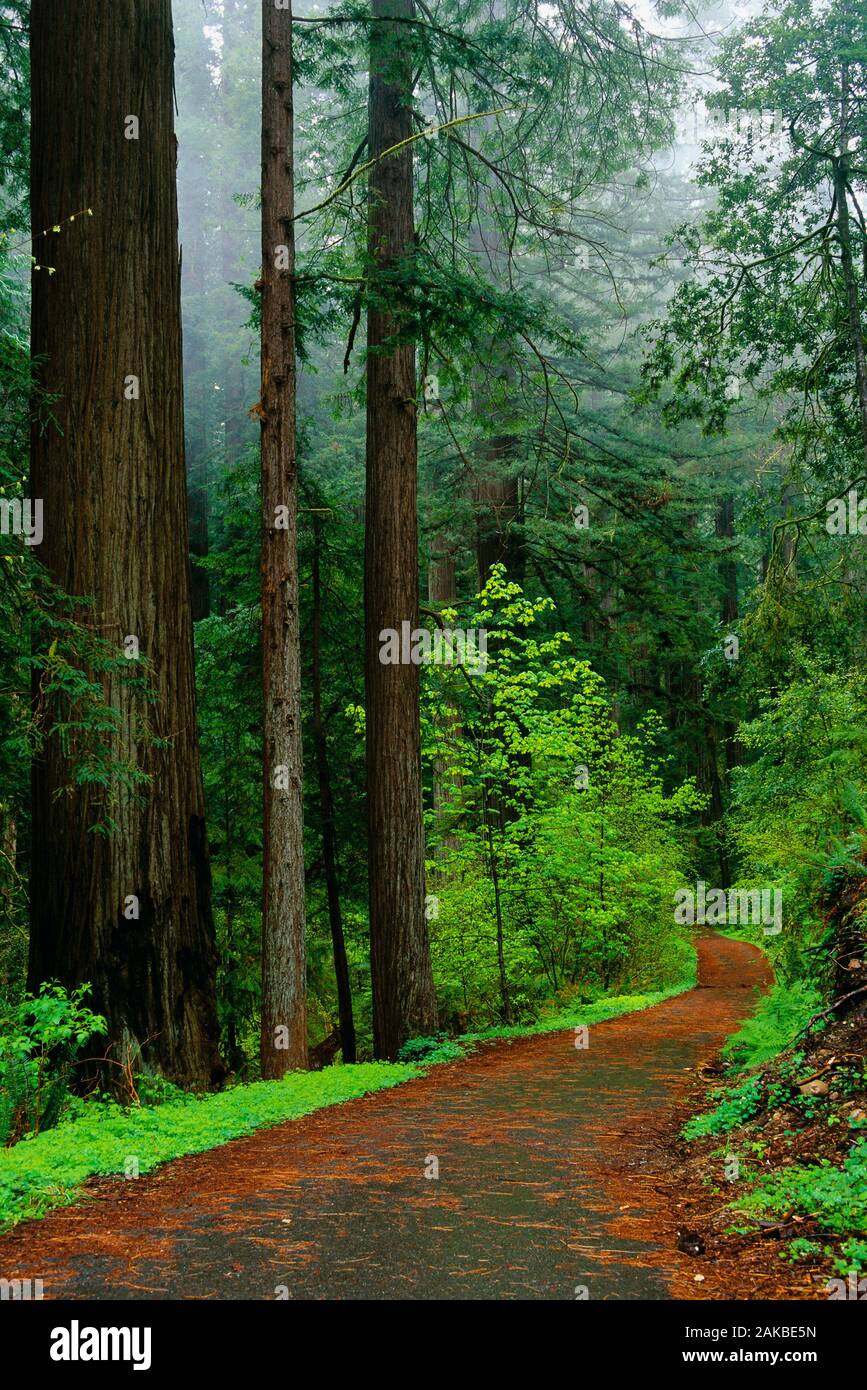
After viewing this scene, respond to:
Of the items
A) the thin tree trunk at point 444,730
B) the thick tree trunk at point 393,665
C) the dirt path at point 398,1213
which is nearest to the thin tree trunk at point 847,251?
the thick tree trunk at point 393,665

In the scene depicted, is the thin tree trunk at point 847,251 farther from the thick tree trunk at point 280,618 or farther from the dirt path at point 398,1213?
the dirt path at point 398,1213

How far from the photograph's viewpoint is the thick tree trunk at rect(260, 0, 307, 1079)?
8.64 metres

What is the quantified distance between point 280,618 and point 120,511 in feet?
6.76

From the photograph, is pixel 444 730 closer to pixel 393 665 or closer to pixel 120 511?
pixel 393 665

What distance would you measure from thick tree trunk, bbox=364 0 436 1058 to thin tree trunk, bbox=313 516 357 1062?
1412 mm

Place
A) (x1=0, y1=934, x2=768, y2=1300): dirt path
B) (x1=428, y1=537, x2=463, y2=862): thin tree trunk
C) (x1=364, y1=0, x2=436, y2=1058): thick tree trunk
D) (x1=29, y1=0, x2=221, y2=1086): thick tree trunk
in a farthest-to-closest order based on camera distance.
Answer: (x1=428, y1=537, x2=463, y2=862): thin tree trunk → (x1=364, y1=0, x2=436, y2=1058): thick tree trunk → (x1=29, y1=0, x2=221, y2=1086): thick tree trunk → (x1=0, y1=934, x2=768, y2=1300): dirt path

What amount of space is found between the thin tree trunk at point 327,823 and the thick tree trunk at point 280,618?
124 inches

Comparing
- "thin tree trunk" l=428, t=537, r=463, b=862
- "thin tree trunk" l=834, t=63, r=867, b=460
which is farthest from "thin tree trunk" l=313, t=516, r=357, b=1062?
"thin tree trunk" l=834, t=63, r=867, b=460

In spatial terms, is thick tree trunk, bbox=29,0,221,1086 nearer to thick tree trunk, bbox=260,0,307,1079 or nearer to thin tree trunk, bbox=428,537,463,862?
thick tree trunk, bbox=260,0,307,1079

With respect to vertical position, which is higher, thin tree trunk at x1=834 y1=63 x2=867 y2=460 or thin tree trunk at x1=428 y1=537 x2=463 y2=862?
thin tree trunk at x1=834 y1=63 x2=867 y2=460

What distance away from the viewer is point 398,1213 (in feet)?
13.9

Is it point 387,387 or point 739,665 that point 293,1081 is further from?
point 739,665

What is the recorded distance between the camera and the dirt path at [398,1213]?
3.38 meters
